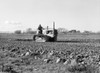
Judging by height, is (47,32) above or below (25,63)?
above

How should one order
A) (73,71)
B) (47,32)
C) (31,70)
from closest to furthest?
(73,71) < (31,70) < (47,32)

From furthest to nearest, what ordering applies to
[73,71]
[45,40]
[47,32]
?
[47,32]
[45,40]
[73,71]

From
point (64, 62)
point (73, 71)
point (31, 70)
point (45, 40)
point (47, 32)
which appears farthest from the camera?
point (47, 32)

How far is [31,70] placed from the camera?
746 cm

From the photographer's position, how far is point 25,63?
29.2 ft

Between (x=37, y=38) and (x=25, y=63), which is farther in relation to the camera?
(x=37, y=38)

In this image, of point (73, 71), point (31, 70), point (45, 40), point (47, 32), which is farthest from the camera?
point (47, 32)

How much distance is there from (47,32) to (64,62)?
2065cm

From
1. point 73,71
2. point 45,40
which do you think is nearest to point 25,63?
point 73,71

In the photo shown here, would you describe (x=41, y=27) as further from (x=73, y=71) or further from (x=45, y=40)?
(x=73, y=71)

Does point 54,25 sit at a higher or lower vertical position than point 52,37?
higher

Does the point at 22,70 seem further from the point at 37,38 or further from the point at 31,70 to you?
the point at 37,38

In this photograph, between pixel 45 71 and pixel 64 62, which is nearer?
pixel 45 71

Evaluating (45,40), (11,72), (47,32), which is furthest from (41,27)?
(11,72)
